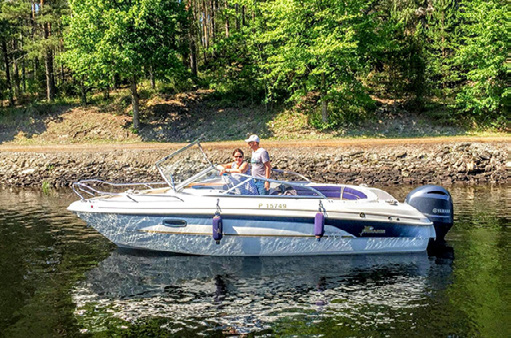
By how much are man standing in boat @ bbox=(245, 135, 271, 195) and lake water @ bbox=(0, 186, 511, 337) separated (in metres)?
1.53

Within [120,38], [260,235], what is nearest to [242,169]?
[260,235]

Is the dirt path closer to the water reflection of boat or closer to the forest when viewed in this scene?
the forest

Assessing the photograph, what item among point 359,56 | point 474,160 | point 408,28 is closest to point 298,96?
point 359,56

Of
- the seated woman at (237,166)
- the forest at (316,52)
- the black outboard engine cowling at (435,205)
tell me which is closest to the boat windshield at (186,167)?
the seated woman at (237,166)

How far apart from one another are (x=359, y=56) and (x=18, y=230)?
23.2m

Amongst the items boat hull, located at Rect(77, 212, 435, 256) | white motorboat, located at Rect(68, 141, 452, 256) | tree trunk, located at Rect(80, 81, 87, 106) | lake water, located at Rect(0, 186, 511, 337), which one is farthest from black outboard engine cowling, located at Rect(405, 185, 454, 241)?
tree trunk, located at Rect(80, 81, 87, 106)

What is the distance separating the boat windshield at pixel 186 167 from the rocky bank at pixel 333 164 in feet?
39.6

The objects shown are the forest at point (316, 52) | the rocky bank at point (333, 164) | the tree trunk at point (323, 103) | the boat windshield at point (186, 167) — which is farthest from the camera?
the tree trunk at point (323, 103)

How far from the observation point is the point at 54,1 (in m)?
37.3

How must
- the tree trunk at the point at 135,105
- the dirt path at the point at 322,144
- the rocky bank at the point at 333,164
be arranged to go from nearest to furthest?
the rocky bank at the point at 333,164
the dirt path at the point at 322,144
the tree trunk at the point at 135,105

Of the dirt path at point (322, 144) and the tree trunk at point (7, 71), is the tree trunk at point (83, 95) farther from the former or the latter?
the dirt path at point (322, 144)

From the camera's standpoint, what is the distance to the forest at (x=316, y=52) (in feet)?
98.4

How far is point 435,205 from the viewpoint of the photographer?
10391mm

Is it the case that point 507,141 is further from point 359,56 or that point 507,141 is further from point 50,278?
point 50,278
